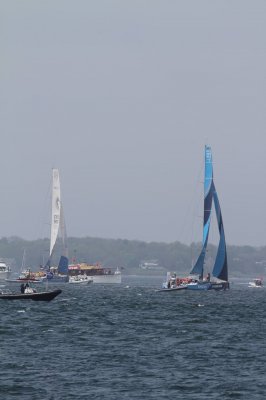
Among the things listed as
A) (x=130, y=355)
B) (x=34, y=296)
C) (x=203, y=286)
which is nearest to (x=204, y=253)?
(x=203, y=286)

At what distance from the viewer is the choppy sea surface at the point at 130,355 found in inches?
1898

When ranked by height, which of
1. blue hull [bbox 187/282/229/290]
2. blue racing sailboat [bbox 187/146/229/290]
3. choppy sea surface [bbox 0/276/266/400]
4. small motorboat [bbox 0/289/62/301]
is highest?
blue racing sailboat [bbox 187/146/229/290]

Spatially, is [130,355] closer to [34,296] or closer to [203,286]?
[34,296]

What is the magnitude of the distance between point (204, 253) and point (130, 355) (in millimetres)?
102432

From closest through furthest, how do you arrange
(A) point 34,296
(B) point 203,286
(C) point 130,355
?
(C) point 130,355
(A) point 34,296
(B) point 203,286

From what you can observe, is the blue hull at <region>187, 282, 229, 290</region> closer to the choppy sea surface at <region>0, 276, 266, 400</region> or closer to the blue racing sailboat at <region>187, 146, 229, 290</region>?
the blue racing sailboat at <region>187, 146, 229, 290</region>

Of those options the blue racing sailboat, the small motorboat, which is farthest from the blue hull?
the small motorboat

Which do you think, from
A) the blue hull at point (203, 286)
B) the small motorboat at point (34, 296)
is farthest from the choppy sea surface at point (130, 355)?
the blue hull at point (203, 286)

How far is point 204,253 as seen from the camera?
16188cm

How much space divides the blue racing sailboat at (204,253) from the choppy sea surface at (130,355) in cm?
6210

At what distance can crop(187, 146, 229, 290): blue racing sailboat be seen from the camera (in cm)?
16088

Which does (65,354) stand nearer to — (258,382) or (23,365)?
(23,365)

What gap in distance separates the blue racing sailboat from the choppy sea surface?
204ft

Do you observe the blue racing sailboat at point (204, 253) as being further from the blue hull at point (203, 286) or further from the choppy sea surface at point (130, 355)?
the choppy sea surface at point (130, 355)
